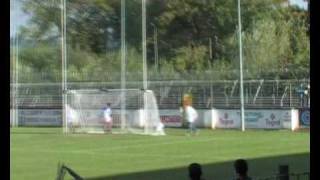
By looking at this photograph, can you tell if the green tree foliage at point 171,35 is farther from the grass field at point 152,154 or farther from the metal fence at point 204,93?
the grass field at point 152,154

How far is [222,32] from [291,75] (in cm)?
1668

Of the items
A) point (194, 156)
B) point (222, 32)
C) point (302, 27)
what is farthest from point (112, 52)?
point (194, 156)

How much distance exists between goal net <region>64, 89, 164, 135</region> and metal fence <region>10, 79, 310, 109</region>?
203 inches

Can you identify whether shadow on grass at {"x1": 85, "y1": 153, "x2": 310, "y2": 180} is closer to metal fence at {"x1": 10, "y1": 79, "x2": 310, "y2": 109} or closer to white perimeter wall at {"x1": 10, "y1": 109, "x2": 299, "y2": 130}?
white perimeter wall at {"x1": 10, "y1": 109, "x2": 299, "y2": 130}

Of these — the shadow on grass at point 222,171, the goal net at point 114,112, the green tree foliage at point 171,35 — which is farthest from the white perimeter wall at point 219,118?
the shadow on grass at point 222,171

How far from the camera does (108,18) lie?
70.9 meters

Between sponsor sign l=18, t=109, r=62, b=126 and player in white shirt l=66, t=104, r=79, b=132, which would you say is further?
sponsor sign l=18, t=109, r=62, b=126

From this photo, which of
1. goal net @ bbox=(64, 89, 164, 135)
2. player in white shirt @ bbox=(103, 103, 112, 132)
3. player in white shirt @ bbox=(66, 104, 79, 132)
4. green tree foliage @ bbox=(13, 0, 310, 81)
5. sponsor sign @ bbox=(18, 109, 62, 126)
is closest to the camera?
player in white shirt @ bbox=(103, 103, 112, 132)

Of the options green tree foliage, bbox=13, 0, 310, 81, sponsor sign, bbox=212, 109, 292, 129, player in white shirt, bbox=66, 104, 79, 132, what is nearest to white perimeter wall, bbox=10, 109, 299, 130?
sponsor sign, bbox=212, 109, 292, 129

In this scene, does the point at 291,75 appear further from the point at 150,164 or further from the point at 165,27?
the point at 150,164

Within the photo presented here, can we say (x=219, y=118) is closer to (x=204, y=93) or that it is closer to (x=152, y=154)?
(x=204, y=93)

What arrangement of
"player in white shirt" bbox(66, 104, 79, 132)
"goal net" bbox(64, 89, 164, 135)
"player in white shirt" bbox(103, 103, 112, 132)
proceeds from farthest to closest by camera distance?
"player in white shirt" bbox(66, 104, 79, 132) < "goal net" bbox(64, 89, 164, 135) < "player in white shirt" bbox(103, 103, 112, 132)

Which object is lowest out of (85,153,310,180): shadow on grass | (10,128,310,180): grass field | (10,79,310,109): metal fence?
(10,128,310,180): grass field

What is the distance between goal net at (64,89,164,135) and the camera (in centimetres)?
3934
